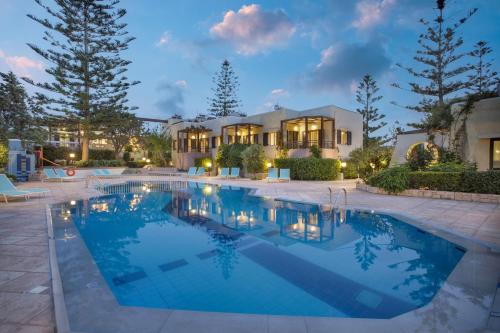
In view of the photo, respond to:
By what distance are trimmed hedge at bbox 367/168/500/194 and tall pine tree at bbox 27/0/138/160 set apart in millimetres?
22507

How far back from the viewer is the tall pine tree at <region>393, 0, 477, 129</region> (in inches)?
767

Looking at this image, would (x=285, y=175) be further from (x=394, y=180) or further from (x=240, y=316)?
(x=240, y=316)

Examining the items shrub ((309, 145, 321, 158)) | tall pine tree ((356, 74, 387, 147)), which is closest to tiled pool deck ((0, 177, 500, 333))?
shrub ((309, 145, 321, 158))

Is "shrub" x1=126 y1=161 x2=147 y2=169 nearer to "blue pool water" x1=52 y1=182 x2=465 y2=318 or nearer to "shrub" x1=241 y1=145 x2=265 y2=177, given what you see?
"shrub" x1=241 y1=145 x2=265 y2=177

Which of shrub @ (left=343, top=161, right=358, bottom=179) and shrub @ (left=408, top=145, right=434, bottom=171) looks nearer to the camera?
shrub @ (left=408, top=145, right=434, bottom=171)

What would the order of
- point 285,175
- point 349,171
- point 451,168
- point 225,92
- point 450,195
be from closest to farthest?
point 450,195 → point 451,168 → point 285,175 → point 349,171 → point 225,92

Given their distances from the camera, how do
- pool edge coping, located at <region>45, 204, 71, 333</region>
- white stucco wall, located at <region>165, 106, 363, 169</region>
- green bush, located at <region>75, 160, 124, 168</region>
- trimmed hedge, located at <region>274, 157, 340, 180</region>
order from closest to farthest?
pool edge coping, located at <region>45, 204, 71, 333</region> < trimmed hedge, located at <region>274, 157, 340, 180</region> < white stucco wall, located at <region>165, 106, 363, 169</region> < green bush, located at <region>75, 160, 124, 168</region>

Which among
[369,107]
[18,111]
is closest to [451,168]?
[369,107]

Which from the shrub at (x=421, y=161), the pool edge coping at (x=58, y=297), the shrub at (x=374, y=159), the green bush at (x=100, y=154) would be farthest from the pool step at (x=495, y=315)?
the green bush at (x=100, y=154)

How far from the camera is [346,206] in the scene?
798 cm

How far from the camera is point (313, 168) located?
1656cm

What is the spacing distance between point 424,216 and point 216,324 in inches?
247

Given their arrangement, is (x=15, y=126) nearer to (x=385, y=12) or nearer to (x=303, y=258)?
(x=303, y=258)

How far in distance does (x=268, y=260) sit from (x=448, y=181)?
27.5 feet
